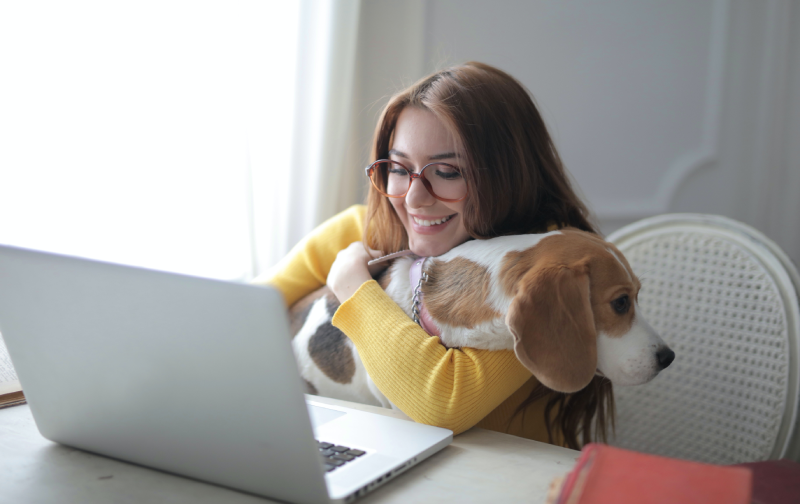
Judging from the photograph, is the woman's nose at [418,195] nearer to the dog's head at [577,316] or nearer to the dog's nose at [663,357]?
the dog's head at [577,316]

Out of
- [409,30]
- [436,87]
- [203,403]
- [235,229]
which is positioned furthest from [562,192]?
[409,30]

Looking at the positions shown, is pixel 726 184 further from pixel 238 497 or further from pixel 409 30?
pixel 238 497

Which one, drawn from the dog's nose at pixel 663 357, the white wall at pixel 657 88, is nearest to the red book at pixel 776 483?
the dog's nose at pixel 663 357

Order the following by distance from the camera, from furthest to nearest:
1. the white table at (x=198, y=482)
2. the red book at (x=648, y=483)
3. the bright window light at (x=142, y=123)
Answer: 1. the bright window light at (x=142, y=123)
2. the white table at (x=198, y=482)
3. the red book at (x=648, y=483)

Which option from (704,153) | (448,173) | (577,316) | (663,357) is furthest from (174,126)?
(704,153)

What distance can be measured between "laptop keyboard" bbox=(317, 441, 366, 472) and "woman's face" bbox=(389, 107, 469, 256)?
1.65 feet

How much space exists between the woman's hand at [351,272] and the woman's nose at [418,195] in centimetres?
18

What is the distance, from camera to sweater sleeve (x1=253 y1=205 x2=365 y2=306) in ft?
4.87

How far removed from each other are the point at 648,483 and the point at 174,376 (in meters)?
0.49

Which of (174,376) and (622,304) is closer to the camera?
(174,376)

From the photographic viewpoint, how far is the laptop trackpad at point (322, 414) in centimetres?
87

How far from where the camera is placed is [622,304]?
0.92 metres

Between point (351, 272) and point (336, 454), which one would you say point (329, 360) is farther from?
point (336, 454)

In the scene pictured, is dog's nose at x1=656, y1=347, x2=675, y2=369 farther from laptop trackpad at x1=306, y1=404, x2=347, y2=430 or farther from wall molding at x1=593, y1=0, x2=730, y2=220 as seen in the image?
wall molding at x1=593, y1=0, x2=730, y2=220
